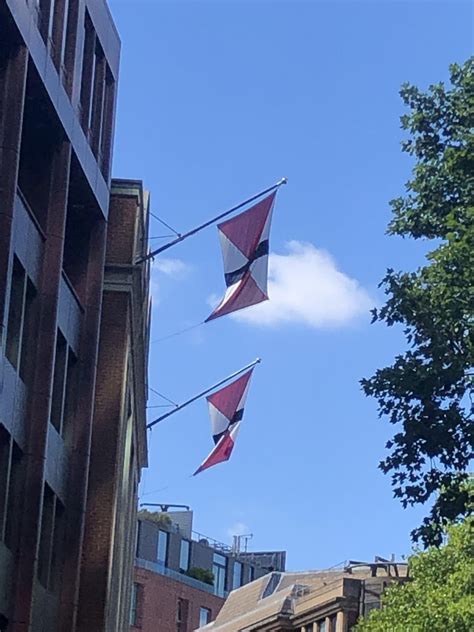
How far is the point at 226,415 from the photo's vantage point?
35188 mm

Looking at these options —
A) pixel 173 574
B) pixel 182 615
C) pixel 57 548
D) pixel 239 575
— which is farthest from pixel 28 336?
pixel 239 575

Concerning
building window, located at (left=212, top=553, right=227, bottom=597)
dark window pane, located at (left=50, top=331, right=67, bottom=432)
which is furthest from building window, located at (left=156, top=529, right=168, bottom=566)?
dark window pane, located at (left=50, top=331, right=67, bottom=432)

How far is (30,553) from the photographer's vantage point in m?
26.8

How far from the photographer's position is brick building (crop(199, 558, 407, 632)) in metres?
72.9

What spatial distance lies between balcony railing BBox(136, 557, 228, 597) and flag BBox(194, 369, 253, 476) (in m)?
55.7

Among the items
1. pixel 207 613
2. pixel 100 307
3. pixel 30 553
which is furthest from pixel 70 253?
pixel 207 613

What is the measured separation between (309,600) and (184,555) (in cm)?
2160

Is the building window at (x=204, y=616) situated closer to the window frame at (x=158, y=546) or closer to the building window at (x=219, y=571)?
the window frame at (x=158, y=546)

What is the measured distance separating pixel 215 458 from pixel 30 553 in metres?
9.25

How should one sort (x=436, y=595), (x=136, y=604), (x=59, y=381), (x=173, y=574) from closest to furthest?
(x=59, y=381) → (x=436, y=595) → (x=136, y=604) → (x=173, y=574)

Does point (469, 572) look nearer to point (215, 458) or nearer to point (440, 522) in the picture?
point (215, 458)

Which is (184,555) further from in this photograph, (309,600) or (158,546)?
(309,600)

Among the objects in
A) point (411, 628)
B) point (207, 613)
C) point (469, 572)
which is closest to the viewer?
point (469, 572)

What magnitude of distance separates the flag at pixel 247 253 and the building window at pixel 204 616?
67.8 metres
